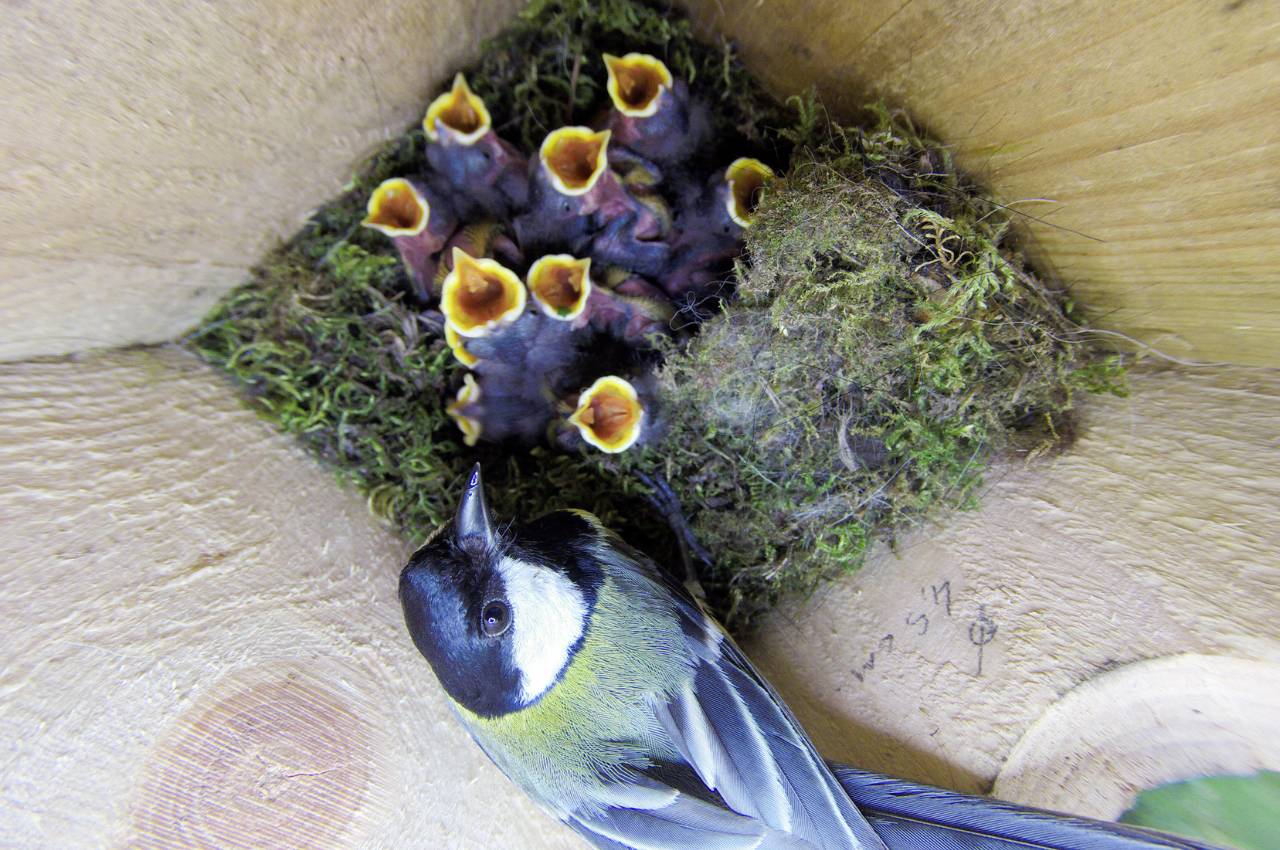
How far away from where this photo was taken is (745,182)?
120 cm

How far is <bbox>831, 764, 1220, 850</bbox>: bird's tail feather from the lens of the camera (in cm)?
97

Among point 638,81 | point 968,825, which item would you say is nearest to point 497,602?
point 968,825

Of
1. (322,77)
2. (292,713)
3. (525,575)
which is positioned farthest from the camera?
(525,575)

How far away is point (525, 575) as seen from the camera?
122cm

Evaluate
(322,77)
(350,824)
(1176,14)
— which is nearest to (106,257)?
A: (322,77)

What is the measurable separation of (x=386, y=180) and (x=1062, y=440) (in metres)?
1.14

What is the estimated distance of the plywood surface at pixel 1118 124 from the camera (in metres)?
0.77

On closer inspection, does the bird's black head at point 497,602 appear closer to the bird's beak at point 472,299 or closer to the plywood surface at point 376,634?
the plywood surface at point 376,634

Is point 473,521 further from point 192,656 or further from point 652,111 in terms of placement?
point 652,111

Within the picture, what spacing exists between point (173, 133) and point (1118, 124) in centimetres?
117

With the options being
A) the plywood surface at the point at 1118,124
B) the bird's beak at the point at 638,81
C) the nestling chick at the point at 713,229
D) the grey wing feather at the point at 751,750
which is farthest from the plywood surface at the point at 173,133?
the grey wing feather at the point at 751,750

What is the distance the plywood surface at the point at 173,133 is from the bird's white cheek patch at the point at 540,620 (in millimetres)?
691

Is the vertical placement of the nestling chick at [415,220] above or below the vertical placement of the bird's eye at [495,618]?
above

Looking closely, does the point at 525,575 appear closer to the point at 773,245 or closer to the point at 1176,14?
the point at 773,245
